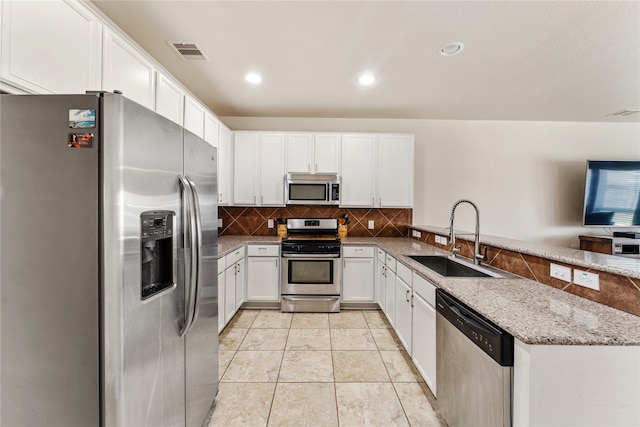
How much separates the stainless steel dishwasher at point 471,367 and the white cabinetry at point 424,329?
4.0 inches

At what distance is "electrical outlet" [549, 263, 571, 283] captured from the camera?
1391 mm

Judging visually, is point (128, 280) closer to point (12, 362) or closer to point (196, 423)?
point (12, 362)

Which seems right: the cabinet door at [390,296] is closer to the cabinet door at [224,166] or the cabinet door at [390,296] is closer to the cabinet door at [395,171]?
the cabinet door at [395,171]

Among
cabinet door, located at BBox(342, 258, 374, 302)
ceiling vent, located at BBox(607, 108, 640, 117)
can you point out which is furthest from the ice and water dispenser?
ceiling vent, located at BBox(607, 108, 640, 117)

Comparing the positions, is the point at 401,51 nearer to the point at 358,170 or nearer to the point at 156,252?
the point at 358,170

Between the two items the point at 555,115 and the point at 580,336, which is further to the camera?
the point at 555,115

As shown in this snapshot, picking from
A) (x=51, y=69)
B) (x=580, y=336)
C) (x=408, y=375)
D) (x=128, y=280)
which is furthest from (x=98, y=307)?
(x=408, y=375)

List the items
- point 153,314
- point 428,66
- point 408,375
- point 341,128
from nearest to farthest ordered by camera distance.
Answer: point 153,314, point 408,375, point 428,66, point 341,128

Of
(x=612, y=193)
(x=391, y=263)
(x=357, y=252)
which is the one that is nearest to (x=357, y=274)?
(x=357, y=252)

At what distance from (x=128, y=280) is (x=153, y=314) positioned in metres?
0.21

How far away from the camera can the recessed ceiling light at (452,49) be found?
201cm

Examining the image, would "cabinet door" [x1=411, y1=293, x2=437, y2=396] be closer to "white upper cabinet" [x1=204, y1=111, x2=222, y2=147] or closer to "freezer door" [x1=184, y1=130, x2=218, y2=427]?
"freezer door" [x1=184, y1=130, x2=218, y2=427]

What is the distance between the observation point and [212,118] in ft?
9.46

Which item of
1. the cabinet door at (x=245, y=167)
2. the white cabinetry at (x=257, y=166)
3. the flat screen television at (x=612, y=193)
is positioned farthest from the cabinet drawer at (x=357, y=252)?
the flat screen television at (x=612, y=193)
